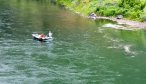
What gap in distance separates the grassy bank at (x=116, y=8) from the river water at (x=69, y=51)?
10112 millimetres

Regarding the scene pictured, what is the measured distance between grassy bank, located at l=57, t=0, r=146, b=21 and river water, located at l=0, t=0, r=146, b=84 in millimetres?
10112

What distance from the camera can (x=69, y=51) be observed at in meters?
93.4

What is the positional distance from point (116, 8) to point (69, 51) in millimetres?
59351

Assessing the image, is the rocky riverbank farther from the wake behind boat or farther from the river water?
the wake behind boat

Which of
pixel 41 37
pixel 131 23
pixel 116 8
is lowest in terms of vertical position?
pixel 131 23

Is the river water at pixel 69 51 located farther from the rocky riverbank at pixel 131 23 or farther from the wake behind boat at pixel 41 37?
the rocky riverbank at pixel 131 23

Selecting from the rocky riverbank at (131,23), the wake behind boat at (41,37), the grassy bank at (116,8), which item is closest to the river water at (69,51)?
the wake behind boat at (41,37)

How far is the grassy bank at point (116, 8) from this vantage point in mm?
141875

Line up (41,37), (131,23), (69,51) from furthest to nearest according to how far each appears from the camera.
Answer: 1. (131,23)
2. (41,37)
3. (69,51)

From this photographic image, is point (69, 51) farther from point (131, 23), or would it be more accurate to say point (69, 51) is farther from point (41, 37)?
point (131, 23)

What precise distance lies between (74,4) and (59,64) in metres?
87.2

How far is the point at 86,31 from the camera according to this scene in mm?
117625

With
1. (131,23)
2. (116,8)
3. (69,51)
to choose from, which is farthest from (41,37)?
(116,8)

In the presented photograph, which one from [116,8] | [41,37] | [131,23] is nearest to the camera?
[41,37]
